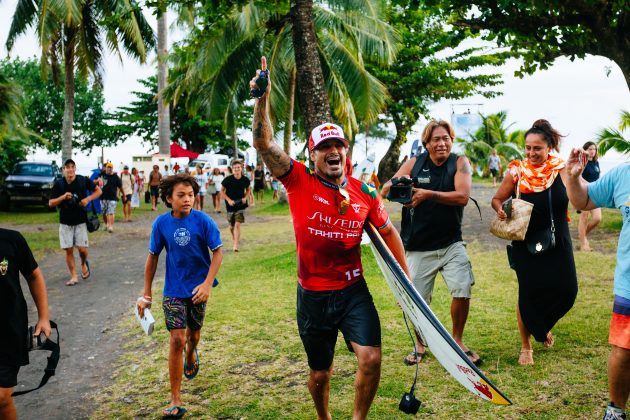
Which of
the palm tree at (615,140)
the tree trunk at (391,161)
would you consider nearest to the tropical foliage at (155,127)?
the tree trunk at (391,161)

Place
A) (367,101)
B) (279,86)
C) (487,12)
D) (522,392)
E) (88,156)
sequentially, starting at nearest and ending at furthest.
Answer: (522,392) → (487,12) → (367,101) → (279,86) → (88,156)

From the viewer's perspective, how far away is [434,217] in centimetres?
555

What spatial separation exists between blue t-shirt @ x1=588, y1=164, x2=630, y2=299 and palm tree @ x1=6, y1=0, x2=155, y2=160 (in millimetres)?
18842

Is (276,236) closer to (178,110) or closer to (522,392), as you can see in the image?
(522,392)

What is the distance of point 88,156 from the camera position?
61.2m

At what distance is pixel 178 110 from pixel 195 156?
496cm

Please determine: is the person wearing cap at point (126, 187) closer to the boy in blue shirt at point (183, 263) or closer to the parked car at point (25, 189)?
the parked car at point (25, 189)

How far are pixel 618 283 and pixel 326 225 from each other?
180 centimetres

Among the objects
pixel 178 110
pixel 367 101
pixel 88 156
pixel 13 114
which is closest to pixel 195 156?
pixel 178 110

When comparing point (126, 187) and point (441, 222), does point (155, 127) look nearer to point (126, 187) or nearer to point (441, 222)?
point (126, 187)

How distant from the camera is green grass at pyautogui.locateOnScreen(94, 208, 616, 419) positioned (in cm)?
470

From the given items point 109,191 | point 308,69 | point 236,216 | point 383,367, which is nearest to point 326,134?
point 383,367

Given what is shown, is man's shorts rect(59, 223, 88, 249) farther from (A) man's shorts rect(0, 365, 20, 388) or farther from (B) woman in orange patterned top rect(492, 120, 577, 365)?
(B) woman in orange patterned top rect(492, 120, 577, 365)

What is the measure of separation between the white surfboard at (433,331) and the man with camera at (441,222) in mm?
1387
